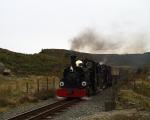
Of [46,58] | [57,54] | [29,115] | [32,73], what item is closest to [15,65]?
[32,73]

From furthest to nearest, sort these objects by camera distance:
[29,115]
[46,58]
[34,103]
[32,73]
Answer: [46,58], [32,73], [34,103], [29,115]

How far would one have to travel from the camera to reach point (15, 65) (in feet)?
247

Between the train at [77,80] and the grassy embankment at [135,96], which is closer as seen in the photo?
the grassy embankment at [135,96]

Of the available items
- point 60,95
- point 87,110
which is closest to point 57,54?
point 60,95

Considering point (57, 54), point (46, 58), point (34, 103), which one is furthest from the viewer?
point (57, 54)

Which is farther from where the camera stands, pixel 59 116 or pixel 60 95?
pixel 60 95

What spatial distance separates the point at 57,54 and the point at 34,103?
7683 cm

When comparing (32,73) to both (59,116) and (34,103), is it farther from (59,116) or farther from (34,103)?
(59,116)

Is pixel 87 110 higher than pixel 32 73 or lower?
lower

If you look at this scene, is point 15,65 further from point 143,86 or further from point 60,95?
point 60,95

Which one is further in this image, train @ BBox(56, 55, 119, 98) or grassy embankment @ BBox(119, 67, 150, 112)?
train @ BBox(56, 55, 119, 98)

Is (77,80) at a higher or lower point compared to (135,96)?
higher

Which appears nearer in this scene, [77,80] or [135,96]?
[77,80]

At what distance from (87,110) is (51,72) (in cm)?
5049
